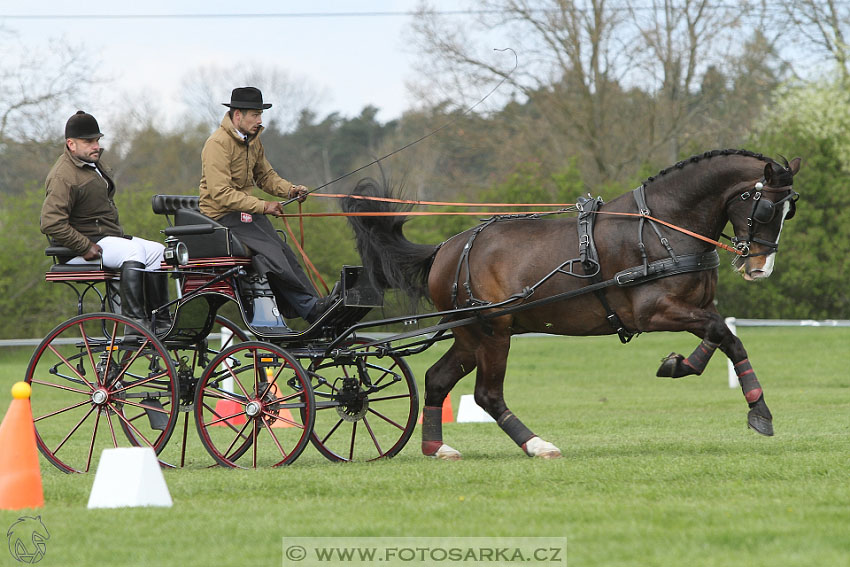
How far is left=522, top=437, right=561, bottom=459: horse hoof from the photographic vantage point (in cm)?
714

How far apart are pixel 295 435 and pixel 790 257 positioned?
18244 millimetres

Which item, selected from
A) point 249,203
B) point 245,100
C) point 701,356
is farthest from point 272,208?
point 701,356

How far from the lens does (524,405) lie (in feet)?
45.2

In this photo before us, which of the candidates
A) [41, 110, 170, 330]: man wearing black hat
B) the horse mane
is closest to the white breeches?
[41, 110, 170, 330]: man wearing black hat

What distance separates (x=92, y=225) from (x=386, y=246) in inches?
81.7

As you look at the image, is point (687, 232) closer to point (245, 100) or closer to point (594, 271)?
point (594, 271)

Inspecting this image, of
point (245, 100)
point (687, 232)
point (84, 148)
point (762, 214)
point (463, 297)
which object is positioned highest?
point (245, 100)

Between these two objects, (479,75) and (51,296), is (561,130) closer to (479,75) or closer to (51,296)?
(479,75)

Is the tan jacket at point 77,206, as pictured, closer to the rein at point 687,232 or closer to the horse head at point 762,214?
the rein at point 687,232

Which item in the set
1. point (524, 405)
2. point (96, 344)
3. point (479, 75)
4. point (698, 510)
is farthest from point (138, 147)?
point (698, 510)

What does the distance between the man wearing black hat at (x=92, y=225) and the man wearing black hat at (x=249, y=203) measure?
57cm

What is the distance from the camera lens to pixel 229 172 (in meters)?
7.39

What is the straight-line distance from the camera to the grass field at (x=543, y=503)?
14.3 feet

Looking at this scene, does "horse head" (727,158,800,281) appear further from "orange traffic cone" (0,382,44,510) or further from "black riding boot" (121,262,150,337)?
"orange traffic cone" (0,382,44,510)
